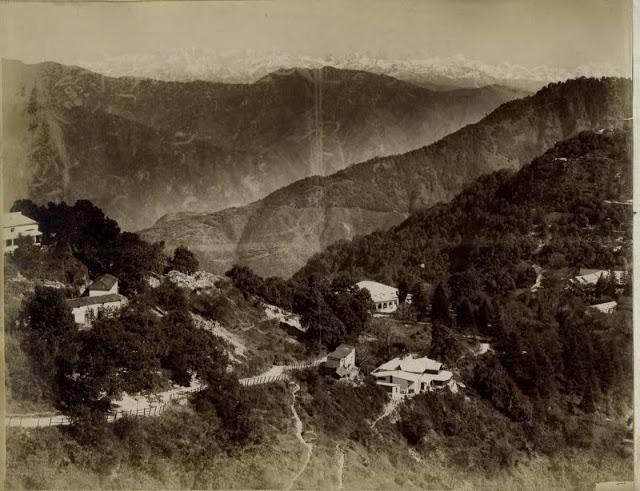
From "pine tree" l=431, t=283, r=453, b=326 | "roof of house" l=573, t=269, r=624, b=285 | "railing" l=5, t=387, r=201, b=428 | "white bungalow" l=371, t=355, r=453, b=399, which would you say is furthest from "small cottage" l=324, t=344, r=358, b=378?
"roof of house" l=573, t=269, r=624, b=285

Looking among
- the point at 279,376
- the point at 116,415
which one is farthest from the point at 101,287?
the point at 279,376

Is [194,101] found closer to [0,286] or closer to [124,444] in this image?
[0,286]

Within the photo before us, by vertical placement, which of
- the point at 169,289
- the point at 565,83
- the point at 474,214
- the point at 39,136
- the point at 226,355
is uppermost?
the point at 565,83

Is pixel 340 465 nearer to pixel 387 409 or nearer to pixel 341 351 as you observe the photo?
pixel 387 409

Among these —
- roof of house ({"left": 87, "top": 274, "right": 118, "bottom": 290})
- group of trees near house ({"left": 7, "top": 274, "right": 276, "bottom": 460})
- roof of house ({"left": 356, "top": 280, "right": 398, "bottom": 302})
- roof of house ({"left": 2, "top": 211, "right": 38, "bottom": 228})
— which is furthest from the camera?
roof of house ({"left": 356, "top": 280, "right": 398, "bottom": 302})

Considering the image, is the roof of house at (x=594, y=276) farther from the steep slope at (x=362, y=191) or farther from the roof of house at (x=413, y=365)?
the roof of house at (x=413, y=365)

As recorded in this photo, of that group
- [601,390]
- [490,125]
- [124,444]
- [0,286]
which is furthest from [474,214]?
[0,286]

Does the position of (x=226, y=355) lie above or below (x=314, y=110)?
below

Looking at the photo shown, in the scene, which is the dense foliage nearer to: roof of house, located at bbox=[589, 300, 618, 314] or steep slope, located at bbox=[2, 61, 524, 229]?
steep slope, located at bbox=[2, 61, 524, 229]
